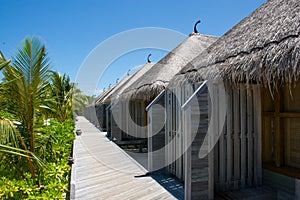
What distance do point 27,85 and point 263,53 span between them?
3.26 meters

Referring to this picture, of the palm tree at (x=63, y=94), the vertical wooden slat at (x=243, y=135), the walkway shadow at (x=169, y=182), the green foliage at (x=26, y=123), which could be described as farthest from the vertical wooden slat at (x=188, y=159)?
the palm tree at (x=63, y=94)

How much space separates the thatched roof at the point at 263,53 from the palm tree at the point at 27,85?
8.65 feet

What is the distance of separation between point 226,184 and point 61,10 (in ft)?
24.4

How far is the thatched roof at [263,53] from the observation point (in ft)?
8.50

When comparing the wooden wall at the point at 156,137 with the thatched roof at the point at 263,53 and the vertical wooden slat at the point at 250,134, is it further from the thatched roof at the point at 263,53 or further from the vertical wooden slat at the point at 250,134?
the vertical wooden slat at the point at 250,134

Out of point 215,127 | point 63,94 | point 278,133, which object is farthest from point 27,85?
point 63,94

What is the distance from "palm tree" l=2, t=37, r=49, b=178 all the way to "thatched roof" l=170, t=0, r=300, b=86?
2.64 meters

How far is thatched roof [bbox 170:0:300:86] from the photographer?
259 cm

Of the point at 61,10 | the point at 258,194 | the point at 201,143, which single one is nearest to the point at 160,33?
the point at 61,10

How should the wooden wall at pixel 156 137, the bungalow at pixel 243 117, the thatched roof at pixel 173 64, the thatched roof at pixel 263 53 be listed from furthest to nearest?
the thatched roof at pixel 173 64 → the wooden wall at pixel 156 137 → the bungalow at pixel 243 117 → the thatched roof at pixel 263 53

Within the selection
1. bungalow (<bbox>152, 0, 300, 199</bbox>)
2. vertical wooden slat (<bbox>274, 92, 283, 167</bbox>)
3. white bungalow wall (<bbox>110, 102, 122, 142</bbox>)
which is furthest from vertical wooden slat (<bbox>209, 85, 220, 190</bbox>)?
white bungalow wall (<bbox>110, 102, 122, 142</bbox>)

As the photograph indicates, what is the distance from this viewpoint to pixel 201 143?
3506 millimetres

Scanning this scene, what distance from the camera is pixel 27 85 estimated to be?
9.80 feet

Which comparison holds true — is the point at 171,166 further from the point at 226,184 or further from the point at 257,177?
the point at 257,177
